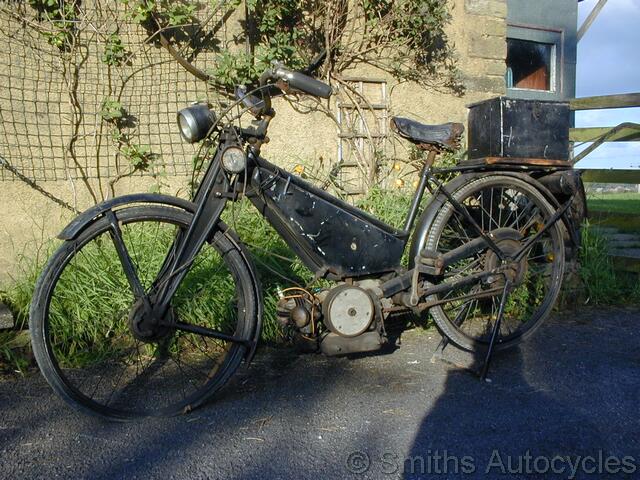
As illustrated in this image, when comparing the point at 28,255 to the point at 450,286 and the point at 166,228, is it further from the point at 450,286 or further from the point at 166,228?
the point at 450,286

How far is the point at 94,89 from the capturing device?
4469 millimetres

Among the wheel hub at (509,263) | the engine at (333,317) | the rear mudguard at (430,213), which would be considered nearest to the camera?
the engine at (333,317)

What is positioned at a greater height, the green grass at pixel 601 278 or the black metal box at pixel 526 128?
the black metal box at pixel 526 128

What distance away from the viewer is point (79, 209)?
445 cm

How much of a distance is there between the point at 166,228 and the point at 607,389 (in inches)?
106

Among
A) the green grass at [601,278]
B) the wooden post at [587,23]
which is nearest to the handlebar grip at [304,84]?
the green grass at [601,278]

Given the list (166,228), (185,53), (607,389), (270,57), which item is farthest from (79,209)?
(607,389)

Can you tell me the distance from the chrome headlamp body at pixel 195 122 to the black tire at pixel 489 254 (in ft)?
4.46

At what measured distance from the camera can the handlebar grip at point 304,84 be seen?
2.94 meters

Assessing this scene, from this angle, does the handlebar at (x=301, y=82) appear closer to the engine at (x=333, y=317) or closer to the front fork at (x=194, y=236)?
the front fork at (x=194, y=236)

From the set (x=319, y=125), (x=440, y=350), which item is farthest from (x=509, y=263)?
(x=319, y=125)

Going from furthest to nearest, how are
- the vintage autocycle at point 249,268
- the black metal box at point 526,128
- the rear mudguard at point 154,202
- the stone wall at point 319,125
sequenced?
1. the stone wall at point 319,125
2. the black metal box at point 526,128
3. the vintage autocycle at point 249,268
4. the rear mudguard at point 154,202

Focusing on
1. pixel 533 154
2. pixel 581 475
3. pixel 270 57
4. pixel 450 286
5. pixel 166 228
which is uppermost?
pixel 270 57

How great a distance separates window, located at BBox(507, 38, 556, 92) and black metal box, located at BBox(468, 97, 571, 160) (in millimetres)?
4642
